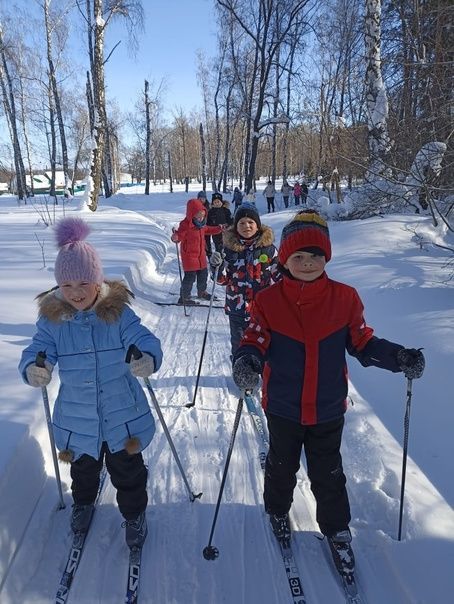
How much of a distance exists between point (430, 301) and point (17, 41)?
102 ft

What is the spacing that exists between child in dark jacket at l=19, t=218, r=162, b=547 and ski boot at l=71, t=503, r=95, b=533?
11.2 inches

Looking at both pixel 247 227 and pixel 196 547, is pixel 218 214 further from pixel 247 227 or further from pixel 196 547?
pixel 196 547

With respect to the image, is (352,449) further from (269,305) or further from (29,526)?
(29,526)

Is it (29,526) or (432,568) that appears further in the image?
(29,526)

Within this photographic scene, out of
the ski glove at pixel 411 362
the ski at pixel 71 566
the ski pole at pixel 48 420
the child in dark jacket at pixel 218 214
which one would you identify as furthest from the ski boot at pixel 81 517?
the child in dark jacket at pixel 218 214

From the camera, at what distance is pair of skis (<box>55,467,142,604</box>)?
2.11m

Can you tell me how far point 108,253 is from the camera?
346 inches

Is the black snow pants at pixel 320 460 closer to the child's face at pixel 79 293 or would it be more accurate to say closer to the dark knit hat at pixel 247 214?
the child's face at pixel 79 293

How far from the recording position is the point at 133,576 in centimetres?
220

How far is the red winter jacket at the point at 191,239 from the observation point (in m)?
7.13

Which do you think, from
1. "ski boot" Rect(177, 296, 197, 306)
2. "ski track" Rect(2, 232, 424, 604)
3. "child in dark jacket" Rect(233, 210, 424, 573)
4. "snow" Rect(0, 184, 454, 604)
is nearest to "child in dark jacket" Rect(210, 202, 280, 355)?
"snow" Rect(0, 184, 454, 604)

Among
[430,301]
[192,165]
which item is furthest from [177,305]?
[192,165]

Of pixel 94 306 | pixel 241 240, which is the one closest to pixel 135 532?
pixel 94 306

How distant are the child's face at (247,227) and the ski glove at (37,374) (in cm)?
220
